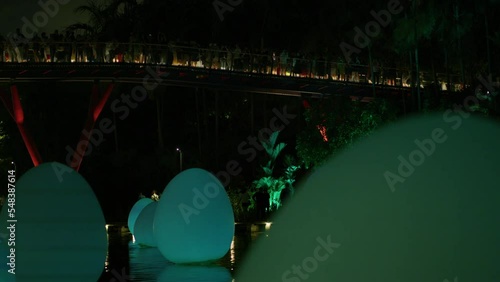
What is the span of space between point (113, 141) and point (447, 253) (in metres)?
43.3

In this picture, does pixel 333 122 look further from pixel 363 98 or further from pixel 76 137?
pixel 76 137

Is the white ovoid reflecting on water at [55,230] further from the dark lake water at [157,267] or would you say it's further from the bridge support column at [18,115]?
the bridge support column at [18,115]

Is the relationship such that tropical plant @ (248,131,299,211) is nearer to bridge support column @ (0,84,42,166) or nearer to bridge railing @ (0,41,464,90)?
bridge railing @ (0,41,464,90)

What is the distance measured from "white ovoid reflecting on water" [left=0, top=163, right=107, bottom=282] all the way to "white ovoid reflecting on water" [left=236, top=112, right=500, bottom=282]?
2.65m

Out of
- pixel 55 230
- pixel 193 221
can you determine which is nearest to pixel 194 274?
pixel 193 221

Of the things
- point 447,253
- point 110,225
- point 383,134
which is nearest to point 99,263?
point 447,253

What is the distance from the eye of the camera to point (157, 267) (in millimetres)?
17000

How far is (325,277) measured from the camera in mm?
10258

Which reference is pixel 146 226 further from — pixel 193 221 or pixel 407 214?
pixel 407 214

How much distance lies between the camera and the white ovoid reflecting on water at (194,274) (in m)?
14.6

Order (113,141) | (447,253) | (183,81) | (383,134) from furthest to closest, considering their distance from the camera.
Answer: (113,141)
(183,81)
(383,134)
(447,253)

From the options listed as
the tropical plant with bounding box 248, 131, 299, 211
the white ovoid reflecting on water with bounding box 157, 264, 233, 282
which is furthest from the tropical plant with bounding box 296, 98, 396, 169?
the white ovoid reflecting on water with bounding box 157, 264, 233, 282

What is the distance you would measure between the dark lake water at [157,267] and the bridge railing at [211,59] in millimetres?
12247

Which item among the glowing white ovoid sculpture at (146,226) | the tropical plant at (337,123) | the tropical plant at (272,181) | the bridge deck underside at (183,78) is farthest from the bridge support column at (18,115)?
the glowing white ovoid sculpture at (146,226)
